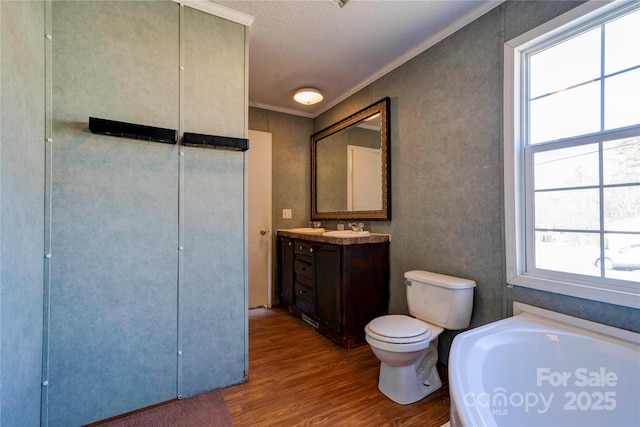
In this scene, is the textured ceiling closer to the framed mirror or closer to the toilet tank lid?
the framed mirror

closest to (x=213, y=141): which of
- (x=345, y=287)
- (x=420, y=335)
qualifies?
(x=345, y=287)

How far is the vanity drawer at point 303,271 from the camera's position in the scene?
9.18 ft

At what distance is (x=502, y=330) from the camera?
138 cm

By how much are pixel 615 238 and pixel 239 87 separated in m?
2.25

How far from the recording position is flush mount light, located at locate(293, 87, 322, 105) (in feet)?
9.64

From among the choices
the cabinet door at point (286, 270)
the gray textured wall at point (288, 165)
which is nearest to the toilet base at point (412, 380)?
the cabinet door at point (286, 270)

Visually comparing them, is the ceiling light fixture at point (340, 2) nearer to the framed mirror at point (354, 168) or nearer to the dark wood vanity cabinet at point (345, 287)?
the framed mirror at point (354, 168)

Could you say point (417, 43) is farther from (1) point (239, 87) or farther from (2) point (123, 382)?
(2) point (123, 382)

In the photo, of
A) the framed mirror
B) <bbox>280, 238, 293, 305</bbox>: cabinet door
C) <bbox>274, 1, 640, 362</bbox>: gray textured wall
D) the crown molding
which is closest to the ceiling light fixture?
the crown molding

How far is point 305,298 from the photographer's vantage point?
2.91 metres

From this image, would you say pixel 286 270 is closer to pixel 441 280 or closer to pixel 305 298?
pixel 305 298

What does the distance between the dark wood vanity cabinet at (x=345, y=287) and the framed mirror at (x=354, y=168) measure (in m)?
0.45

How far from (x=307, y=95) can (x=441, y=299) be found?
7.58 feet

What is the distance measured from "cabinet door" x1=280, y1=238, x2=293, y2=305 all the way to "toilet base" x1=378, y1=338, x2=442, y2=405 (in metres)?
1.56
